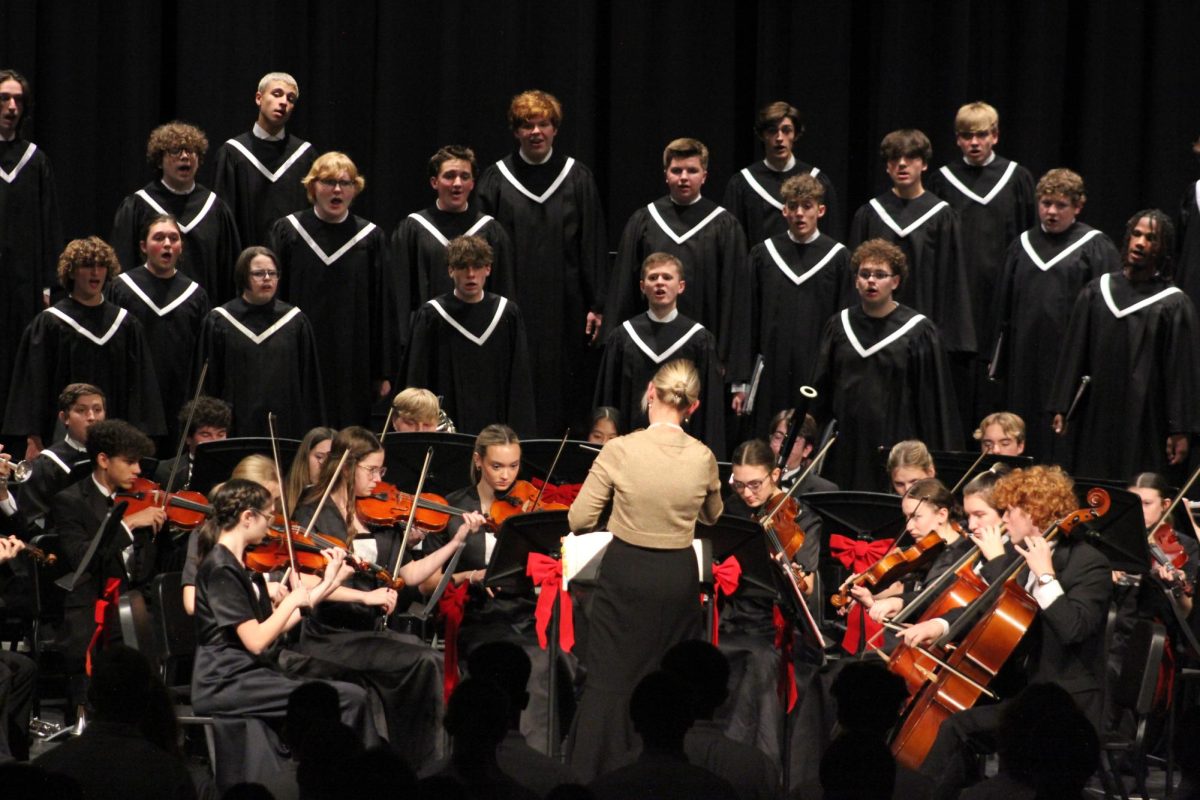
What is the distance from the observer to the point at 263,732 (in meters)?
5.48

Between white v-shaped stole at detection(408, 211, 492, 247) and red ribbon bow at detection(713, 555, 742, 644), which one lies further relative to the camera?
white v-shaped stole at detection(408, 211, 492, 247)

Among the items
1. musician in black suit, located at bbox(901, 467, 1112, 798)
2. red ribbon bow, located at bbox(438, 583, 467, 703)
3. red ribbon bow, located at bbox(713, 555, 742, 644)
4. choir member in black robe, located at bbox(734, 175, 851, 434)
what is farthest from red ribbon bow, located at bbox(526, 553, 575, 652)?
choir member in black robe, located at bbox(734, 175, 851, 434)

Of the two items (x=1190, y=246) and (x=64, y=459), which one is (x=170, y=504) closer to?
(x=64, y=459)

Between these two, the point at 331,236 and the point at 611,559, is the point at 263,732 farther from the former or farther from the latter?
the point at 331,236

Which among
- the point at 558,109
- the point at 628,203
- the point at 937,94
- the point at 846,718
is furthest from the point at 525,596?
the point at 937,94

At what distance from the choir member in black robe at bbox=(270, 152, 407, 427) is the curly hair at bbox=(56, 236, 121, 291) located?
103cm

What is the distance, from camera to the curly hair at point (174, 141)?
8992mm

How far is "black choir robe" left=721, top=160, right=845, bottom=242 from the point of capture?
384 inches

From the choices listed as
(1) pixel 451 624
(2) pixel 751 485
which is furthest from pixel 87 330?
(2) pixel 751 485

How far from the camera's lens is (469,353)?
873 centimetres

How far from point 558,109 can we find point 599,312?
3.52 feet

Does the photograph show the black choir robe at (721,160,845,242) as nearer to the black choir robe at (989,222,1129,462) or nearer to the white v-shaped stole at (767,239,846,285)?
the white v-shaped stole at (767,239,846,285)

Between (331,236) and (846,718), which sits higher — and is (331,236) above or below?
above

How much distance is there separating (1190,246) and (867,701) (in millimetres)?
6108
